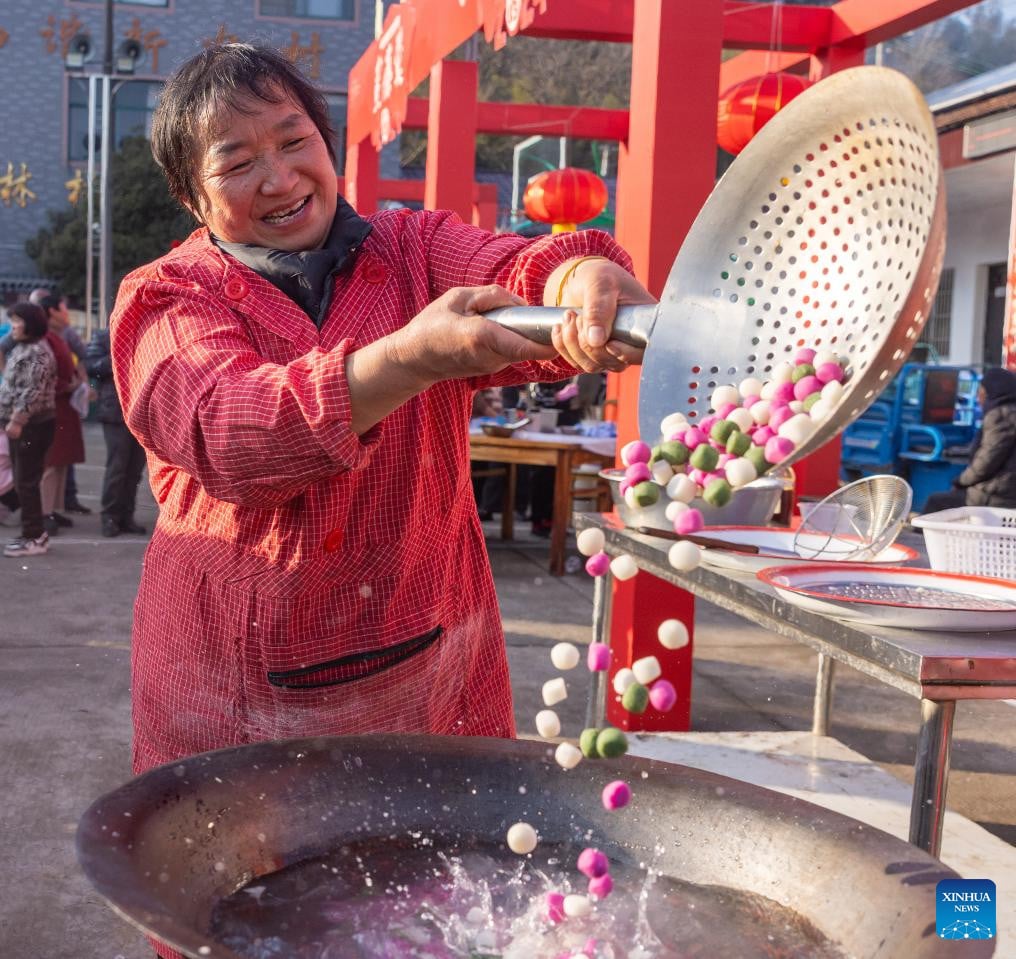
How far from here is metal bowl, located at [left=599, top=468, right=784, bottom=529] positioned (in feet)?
11.6

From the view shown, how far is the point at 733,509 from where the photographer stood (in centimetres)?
367

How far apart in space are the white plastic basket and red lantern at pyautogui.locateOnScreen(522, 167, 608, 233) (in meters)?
7.49

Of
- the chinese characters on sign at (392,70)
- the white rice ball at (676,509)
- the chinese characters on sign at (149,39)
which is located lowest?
the white rice ball at (676,509)

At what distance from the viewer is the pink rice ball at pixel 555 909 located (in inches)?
59.5

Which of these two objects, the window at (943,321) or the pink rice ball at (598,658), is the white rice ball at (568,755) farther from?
the window at (943,321)

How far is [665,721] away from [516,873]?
306cm

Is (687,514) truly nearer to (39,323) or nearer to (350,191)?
(39,323)

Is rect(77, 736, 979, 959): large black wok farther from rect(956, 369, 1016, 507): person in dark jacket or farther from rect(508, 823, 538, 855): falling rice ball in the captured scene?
rect(956, 369, 1016, 507): person in dark jacket

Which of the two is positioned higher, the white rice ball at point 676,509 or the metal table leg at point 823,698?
the white rice ball at point 676,509

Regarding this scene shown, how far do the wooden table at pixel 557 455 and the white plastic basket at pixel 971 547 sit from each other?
15.0 feet

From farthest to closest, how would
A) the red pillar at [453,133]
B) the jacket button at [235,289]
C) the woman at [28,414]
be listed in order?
the red pillar at [453,133] → the woman at [28,414] → the jacket button at [235,289]

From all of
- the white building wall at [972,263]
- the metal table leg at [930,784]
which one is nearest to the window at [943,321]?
the white building wall at [972,263]

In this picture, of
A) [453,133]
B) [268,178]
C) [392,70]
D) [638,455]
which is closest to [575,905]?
[638,455]

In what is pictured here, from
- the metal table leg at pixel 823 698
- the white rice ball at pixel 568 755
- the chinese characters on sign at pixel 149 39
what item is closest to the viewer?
the white rice ball at pixel 568 755
